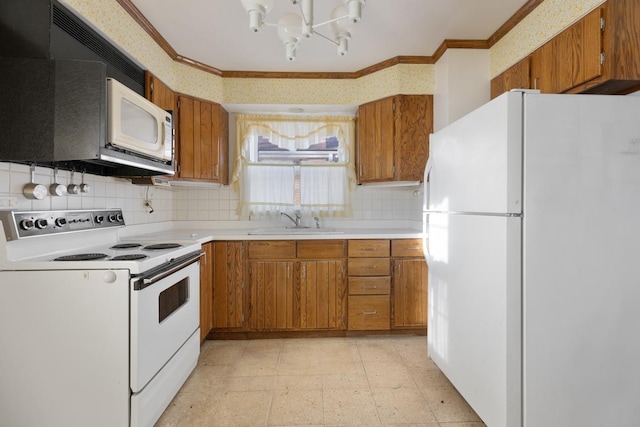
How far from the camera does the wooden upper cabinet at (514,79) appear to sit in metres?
1.99

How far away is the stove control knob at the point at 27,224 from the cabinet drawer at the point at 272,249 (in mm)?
1412

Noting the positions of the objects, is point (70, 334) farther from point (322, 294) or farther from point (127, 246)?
point (322, 294)

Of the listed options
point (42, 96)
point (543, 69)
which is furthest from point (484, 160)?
point (42, 96)

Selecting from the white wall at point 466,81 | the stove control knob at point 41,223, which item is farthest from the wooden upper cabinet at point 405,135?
the stove control knob at point 41,223

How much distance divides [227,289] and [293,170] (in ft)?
4.52

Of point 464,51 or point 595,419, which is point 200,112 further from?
point 595,419

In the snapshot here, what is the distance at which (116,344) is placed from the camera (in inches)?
53.4

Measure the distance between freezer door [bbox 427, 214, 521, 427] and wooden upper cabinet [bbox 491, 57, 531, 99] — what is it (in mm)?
1144

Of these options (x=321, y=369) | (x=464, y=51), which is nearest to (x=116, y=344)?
(x=321, y=369)

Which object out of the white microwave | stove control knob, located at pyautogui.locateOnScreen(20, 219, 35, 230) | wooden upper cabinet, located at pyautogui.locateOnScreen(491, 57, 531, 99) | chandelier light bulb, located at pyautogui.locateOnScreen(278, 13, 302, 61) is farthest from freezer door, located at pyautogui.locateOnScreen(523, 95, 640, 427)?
stove control knob, located at pyautogui.locateOnScreen(20, 219, 35, 230)

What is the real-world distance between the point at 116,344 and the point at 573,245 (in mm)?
2082

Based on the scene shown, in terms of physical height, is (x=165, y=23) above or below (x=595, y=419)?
above

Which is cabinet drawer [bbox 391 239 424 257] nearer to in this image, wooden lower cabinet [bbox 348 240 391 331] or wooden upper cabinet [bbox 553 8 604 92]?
wooden lower cabinet [bbox 348 240 391 331]

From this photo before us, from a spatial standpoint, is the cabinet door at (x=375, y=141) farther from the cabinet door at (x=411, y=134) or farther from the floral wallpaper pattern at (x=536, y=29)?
the floral wallpaper pattern at (x=536, y=29)
